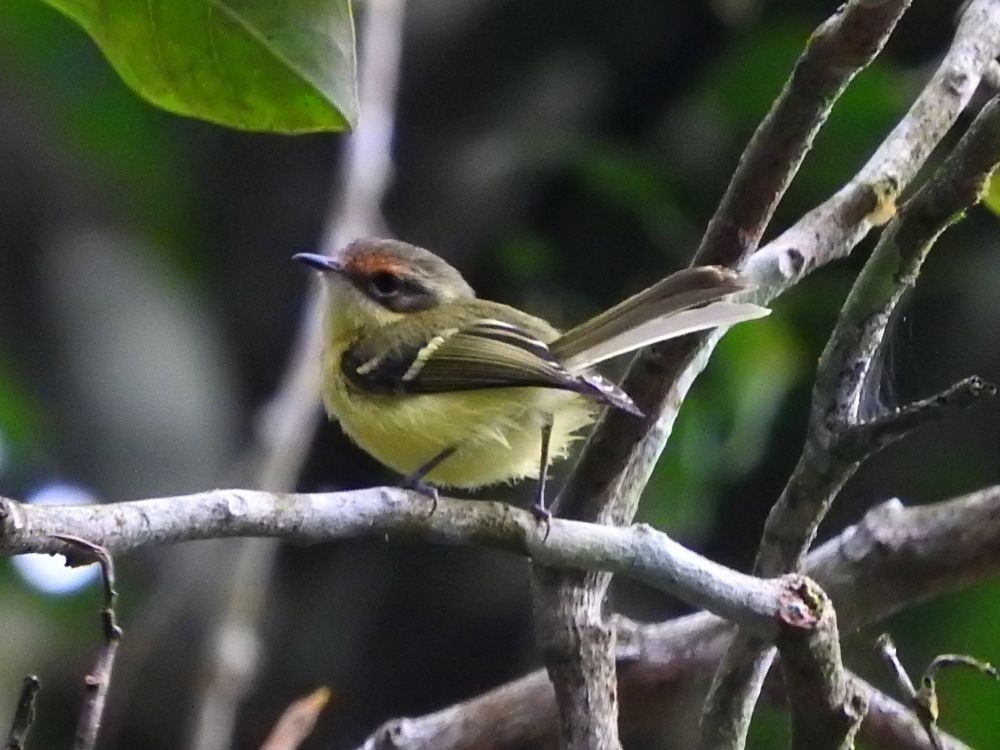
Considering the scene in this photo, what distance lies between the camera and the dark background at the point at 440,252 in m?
2.52

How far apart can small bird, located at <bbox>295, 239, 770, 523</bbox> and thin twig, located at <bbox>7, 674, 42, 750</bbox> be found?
0.88 metres

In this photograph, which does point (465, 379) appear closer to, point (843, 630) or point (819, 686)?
point (843, 630)

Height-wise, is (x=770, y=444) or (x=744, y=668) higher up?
(x=770, y=444)

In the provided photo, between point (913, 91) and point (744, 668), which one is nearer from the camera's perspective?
point (744, 668)

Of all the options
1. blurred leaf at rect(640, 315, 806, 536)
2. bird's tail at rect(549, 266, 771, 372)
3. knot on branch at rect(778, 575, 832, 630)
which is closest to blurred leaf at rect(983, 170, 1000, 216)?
bird's tail at rect(549, 266, 771, 372)

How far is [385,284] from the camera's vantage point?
99.7 inches

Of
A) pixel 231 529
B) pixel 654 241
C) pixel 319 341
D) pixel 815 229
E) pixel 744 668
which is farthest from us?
pixel 654 241

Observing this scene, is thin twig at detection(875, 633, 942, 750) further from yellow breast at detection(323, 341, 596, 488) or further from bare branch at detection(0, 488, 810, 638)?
yellow breast at detection(323, 341, 596, 488)

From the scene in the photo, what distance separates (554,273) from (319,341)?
2.17 feet

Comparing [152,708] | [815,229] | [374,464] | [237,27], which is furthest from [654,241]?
[237,27]

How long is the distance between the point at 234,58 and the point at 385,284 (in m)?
1.38

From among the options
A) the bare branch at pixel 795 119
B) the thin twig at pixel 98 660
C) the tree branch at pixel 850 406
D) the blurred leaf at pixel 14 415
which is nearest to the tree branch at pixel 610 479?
the bare branch at pixel 795 119

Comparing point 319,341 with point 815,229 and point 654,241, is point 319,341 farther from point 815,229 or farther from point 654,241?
point 815,229

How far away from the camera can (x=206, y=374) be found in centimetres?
276
